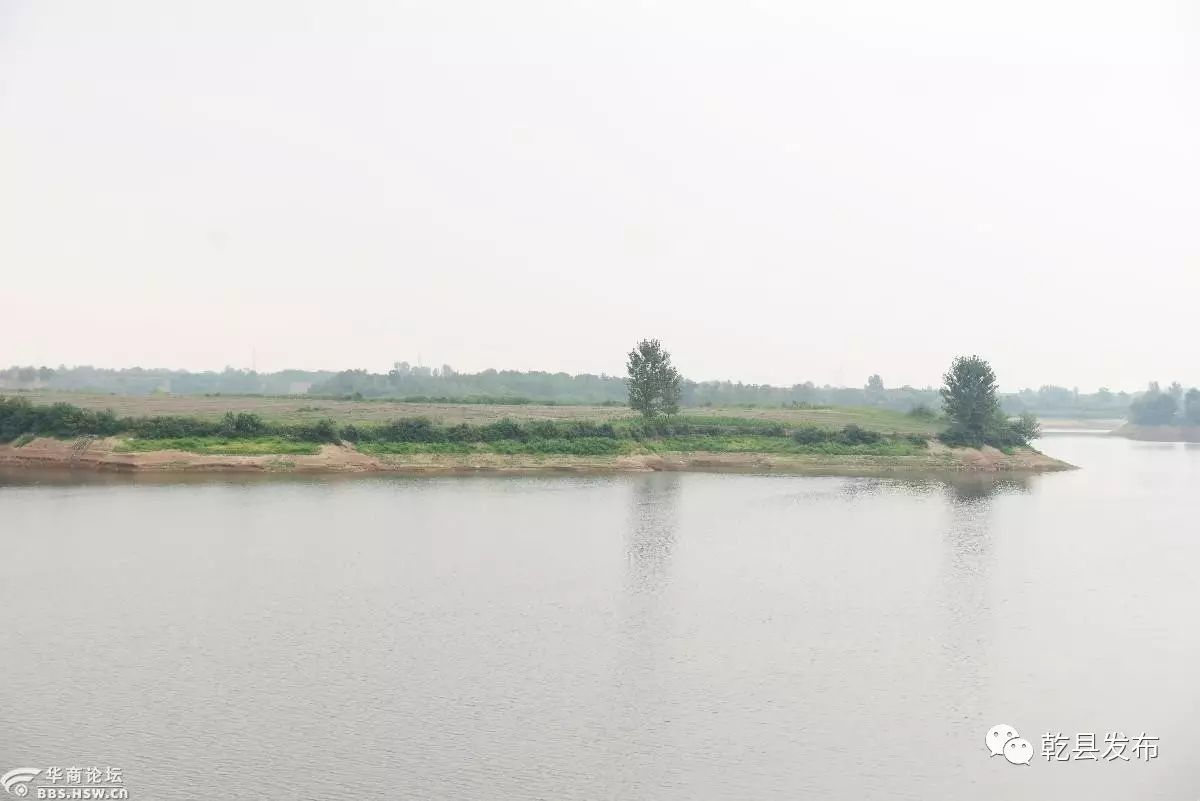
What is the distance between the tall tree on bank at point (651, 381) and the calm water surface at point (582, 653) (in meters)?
44.4

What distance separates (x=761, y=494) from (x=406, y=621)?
37.6 metres

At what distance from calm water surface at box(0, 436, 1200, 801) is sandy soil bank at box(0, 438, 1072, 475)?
18510 millimetres

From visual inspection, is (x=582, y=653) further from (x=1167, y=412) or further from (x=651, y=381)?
(x=1167, y=412)

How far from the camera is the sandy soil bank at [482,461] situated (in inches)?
2630

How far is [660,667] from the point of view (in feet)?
78.9

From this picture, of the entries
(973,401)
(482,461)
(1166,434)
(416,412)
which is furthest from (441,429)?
(1166,434)

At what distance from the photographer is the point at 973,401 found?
86750 millimetres

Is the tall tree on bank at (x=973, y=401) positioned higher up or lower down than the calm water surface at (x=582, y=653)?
higher up

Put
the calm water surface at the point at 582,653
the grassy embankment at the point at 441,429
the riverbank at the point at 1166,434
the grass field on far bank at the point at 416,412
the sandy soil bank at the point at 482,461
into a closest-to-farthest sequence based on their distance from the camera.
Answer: the calm water surface at the point at 582,653, the sandy soil bank at the point at 482,461, the grassy embankment at the point at 441,429, the grass field on far bank at the point at 416,412, the riverbank at the point at 1166,434

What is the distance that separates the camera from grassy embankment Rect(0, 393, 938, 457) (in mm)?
69875

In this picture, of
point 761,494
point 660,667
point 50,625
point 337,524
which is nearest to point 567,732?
point 660,667

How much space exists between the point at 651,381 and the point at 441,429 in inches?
897

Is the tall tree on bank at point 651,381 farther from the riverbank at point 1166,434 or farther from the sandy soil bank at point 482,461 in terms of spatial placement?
the riverbank at point 1166,434

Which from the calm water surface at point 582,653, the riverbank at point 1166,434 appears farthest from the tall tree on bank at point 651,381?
the riverbank at point 1166,434
